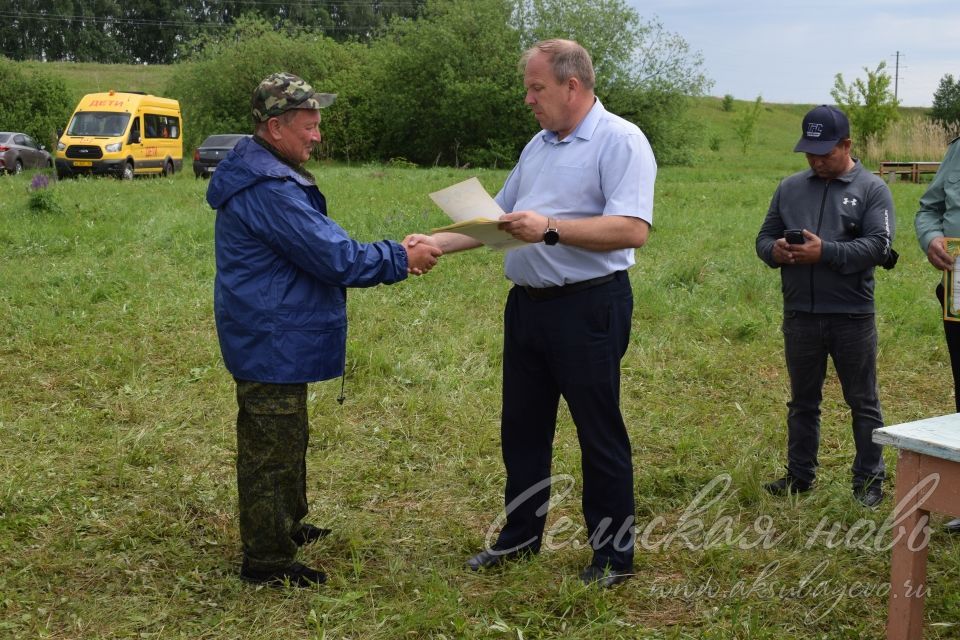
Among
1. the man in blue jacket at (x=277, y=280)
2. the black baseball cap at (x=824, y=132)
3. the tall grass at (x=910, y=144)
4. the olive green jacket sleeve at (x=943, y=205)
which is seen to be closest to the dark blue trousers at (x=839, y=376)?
the olive green jacket sleeve at (x=943, y=205)

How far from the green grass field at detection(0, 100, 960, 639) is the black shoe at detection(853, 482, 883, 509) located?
5 cm

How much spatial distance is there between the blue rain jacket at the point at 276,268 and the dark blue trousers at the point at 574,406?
24.1 inches

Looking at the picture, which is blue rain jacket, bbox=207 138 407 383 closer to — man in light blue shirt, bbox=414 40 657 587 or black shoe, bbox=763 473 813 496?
man in light blue shirt, bbox=414 40 657 587

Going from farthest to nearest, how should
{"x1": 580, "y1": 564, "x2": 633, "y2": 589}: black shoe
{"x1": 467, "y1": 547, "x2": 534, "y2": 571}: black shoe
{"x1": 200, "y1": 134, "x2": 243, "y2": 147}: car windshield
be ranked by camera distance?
1. {"x1": 200, "y1": 134, "x2": 243, "y2": 147}: car windshield
2. {"x1": 467, "y1": 547, "x2": 534, "y2": 571}: black shoe
3. {"x1": 580, "y1": 564, "x2": 633, "y2": 589}: black shoe

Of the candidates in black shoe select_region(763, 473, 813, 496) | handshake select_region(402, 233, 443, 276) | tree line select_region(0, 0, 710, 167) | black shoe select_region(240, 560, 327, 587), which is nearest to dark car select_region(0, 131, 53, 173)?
tree line select_region(0, 0, 710, 167)

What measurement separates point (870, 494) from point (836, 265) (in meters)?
1.09

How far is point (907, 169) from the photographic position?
89.2ft

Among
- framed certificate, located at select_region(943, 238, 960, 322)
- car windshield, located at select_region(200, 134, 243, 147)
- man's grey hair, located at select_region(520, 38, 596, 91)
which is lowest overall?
framed certificate, located at select_region(943, 238, 960, 322)

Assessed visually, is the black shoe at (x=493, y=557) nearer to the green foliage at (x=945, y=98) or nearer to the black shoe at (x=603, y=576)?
the black shoe at (x=603, y=576)

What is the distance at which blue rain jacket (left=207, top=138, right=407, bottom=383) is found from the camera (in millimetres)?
3465

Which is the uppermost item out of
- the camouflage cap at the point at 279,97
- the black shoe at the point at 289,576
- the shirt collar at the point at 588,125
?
the camouflage cap at the point at 279,97

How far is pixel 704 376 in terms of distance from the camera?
6.74 m

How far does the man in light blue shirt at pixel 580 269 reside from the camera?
11.4 ft

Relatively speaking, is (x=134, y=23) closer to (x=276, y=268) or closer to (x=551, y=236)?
(x=276, y=268)
